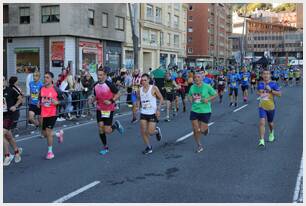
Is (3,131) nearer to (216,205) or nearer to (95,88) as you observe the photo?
(95,88)

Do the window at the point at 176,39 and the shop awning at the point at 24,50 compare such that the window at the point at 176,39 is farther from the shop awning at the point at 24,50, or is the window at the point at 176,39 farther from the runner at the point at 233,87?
the runner at the point at 233,87

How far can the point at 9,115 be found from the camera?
343 inches

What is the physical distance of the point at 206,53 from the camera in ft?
295

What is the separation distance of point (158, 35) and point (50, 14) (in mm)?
18527

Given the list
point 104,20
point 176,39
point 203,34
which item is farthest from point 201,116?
point 203,34

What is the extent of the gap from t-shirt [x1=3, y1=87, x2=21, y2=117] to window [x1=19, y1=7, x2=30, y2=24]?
1171 inches

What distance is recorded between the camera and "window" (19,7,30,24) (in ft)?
123

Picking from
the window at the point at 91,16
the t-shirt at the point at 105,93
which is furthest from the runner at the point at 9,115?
the window at the point at 91,16

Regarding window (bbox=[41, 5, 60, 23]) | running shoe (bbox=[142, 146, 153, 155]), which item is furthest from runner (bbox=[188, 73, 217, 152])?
window (bbox=[41, 5, 60, 23])

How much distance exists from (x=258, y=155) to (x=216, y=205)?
140 inches

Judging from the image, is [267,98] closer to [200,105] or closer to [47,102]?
[200,105]

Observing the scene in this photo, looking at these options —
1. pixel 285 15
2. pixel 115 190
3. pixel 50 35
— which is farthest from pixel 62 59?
pixel 285 15

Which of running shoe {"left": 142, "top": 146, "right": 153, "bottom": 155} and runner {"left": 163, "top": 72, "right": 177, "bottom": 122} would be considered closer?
running shoe {"left": 142, "top": 146, "right": 153, "bottom": 155}

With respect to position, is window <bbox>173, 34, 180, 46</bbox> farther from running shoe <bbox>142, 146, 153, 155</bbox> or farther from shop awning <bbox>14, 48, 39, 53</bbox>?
running shoe <bbox>142, 146, 153, 155</bbox>
